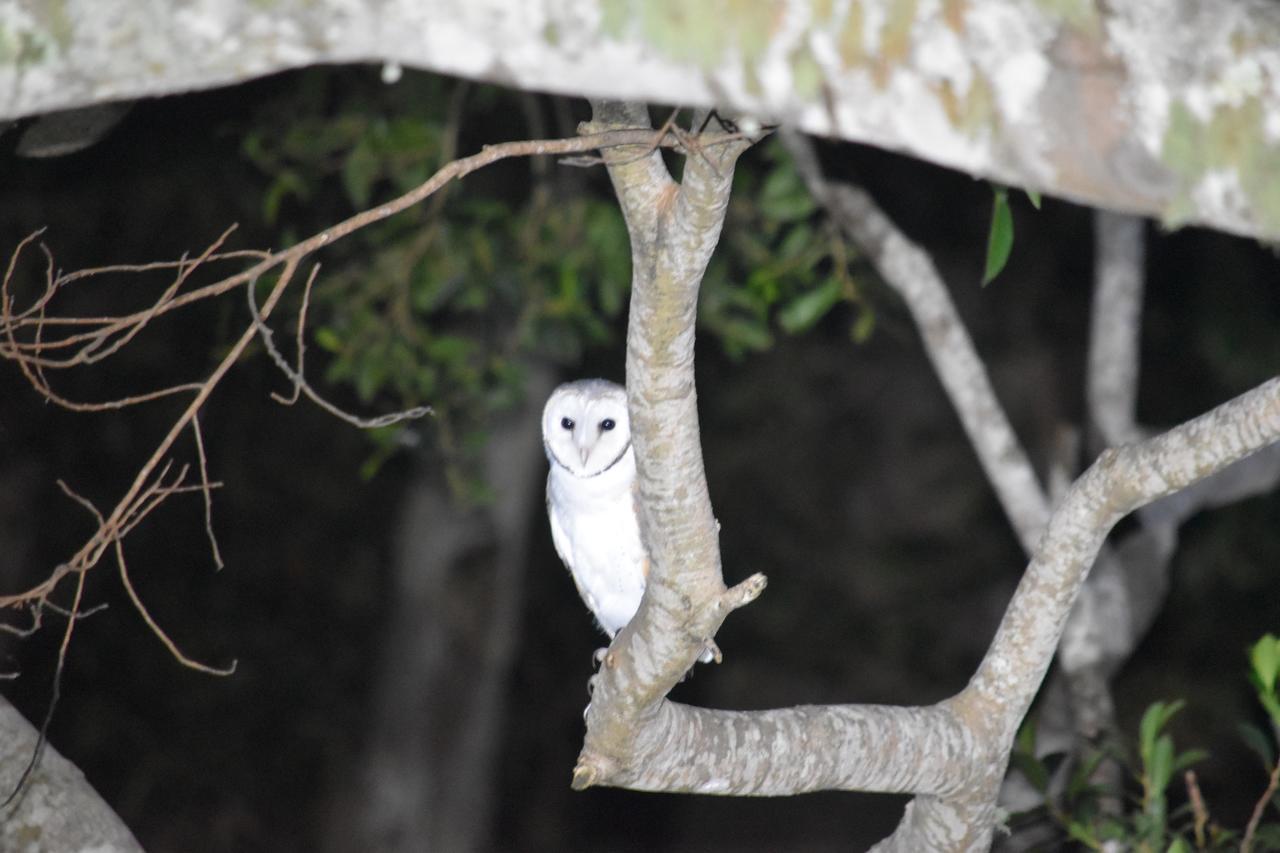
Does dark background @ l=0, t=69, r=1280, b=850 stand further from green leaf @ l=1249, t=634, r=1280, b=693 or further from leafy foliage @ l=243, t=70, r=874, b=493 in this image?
green leaf @ l=1249, t=634, r=1280, b=693

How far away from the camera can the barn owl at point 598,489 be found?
122 inches

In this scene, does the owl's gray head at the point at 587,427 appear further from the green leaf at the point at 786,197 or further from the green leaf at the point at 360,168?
the green leaf at the point at 360,168

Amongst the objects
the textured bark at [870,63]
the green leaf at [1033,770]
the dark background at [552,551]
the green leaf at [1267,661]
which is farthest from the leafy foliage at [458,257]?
the textured bark at [870,63]

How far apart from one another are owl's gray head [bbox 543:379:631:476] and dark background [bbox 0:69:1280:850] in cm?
136

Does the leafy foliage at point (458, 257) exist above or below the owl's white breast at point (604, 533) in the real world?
above

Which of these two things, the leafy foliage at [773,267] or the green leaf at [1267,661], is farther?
the leafy foliage at [773,267]

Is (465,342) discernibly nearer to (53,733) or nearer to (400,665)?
(400,665)

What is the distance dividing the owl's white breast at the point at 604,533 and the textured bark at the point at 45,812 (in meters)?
1.18

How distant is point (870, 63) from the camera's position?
4.79 ft

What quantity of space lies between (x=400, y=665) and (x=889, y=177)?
3.04m

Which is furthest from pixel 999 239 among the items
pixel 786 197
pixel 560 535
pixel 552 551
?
pixel 552 551

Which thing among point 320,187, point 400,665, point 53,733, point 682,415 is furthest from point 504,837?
point 682,415

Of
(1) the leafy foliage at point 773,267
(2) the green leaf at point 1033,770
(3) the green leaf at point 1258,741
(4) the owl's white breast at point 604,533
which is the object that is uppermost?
(1) the leafy foliage at point 773,267

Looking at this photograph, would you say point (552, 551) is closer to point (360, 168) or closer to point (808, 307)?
point (360, 168)
